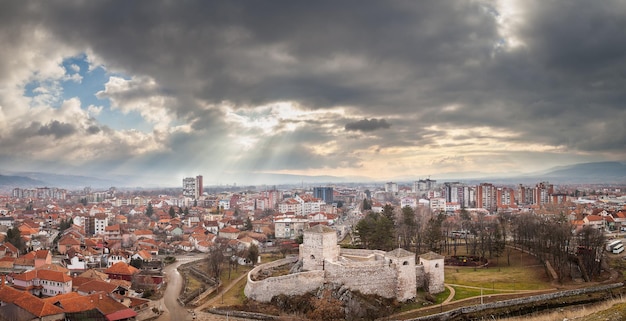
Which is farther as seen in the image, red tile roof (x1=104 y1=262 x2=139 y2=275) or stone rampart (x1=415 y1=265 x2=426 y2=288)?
red tile roof (x1=104 y1=262 x2=139 y2=275)

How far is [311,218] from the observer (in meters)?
66.3

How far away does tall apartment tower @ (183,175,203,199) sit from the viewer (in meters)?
141

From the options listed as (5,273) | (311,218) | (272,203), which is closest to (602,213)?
(311,218)

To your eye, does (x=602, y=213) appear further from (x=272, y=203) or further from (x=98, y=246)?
(x=272, y=203)

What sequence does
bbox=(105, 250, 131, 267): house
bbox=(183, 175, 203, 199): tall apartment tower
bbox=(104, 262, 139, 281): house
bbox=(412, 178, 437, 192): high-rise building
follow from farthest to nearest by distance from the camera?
bbox=(412, 178, 437, 192): high-rise building → bbox=(183, 175, 203, 199): tall apartment tower → bbox=(105, 250, 131, 267): house → bbox=(104, 262, 139, 281): house

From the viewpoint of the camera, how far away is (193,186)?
14600 centimetres

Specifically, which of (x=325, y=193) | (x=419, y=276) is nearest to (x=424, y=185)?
(x=325, y=193)

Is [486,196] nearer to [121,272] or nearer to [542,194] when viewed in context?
[542,194]

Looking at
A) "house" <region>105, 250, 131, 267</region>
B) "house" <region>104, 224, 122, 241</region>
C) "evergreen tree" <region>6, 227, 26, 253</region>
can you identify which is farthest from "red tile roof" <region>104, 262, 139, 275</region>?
"house" <region>104, 224, 122, 241</region>

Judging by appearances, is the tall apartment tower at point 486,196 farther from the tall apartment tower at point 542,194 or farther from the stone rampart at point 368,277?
the stone rampart at point 368,277

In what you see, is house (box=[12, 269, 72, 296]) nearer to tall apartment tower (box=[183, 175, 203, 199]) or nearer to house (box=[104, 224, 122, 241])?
house (box=[104, 224, 122, 241])

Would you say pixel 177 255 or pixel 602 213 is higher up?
pixel 602 213

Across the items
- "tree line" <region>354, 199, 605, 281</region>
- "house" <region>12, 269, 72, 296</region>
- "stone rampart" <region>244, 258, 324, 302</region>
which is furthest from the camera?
"tree line" <region>354, 199, 605, 281</region>

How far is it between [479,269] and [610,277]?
7.62 metres
